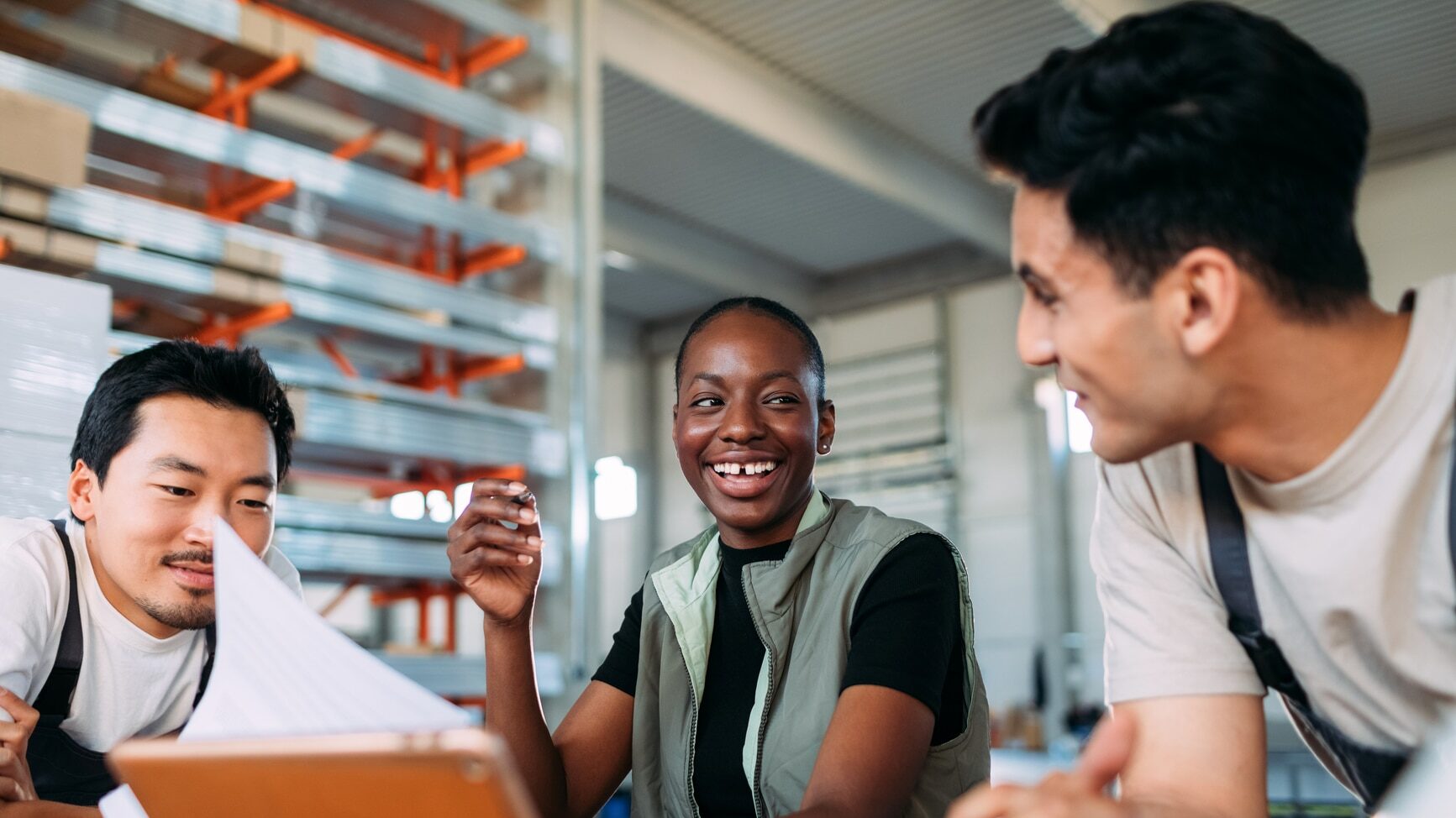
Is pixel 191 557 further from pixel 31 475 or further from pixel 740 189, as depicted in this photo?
pixel 740 189

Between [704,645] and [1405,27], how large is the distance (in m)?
7.90

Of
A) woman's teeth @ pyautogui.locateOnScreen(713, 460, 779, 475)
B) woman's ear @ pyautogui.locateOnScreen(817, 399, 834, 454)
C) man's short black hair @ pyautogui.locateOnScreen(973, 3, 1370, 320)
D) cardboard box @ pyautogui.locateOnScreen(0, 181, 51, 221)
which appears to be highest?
cardboard box @ pyautogui.locateOnScreen(0, 181, 51, 221)

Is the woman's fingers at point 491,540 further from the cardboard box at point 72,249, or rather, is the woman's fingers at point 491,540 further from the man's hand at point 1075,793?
the cardboard box at point 72,249

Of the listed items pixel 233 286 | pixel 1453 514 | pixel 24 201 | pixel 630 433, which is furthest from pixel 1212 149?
pixel 630 433

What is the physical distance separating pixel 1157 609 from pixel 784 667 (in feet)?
2.07

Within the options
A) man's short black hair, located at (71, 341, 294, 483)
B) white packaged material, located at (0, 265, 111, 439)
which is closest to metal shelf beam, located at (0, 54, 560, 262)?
white packaged material, located at (0, 265, 111, 439)

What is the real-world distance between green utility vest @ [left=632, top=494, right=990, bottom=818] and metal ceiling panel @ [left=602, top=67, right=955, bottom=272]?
6919 mm

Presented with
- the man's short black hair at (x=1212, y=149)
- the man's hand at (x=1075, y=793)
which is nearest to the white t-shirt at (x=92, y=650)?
the man's hand at (x=1075, y=793)

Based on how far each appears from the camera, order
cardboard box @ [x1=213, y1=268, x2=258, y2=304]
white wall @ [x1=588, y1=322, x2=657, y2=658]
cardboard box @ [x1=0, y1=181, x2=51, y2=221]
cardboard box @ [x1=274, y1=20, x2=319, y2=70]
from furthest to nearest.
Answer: white wall @ [x1=588, y1=322, x2=657, y2=658], cardboard box @ [x1=274, y1=20, x2=319, y2=70], cardboard box @ [x1=213, y1=268, x2=258, y2=304], cardboard box @ [x1=0, y1=181, x2=51, y2=221]

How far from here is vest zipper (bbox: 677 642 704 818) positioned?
1756 millimetres

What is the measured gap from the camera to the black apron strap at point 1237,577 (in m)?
1.22

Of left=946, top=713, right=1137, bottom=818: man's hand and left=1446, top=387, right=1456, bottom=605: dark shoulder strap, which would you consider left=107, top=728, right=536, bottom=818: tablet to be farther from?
left=1446, top=387, right=1456, bottom=605: dark shoulder strap

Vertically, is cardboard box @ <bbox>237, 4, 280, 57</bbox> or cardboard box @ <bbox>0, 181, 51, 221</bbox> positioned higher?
cardboard box @ <bbox>237, 4, 280, 57</bbox>

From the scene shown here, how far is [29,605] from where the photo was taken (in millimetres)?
1619
